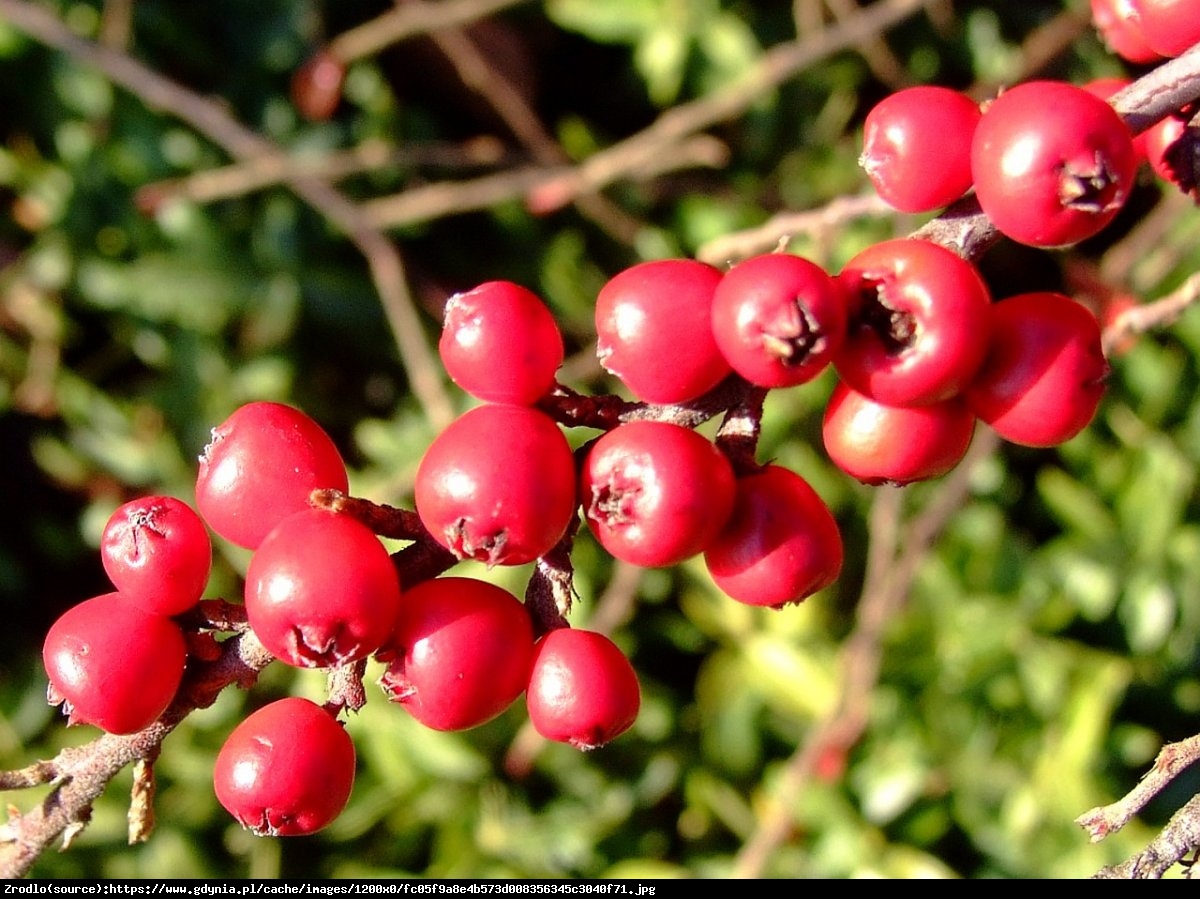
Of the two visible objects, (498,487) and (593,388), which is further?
(593,388)

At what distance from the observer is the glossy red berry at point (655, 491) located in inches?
44.6

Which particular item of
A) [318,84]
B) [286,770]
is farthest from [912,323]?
[318,84]

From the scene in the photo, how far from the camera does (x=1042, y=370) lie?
123 centimetres

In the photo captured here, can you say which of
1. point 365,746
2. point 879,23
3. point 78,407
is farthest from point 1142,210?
point 78,407

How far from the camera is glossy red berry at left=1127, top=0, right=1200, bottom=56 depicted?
1.31 metres

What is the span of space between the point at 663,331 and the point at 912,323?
0.26 m

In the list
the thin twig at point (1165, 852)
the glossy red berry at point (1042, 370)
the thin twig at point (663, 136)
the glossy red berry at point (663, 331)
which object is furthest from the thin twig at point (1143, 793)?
the thin twig at point (663, 136)

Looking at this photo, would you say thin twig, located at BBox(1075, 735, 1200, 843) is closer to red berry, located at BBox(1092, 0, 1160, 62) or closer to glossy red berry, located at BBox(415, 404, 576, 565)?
glossy red berry, located at BBox(415, 404, 576, 565)

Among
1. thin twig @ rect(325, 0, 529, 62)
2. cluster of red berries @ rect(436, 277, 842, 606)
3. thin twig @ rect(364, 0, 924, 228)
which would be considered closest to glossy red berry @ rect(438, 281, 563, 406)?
cluster of red berries @ rect(436, 277, 842, 606)

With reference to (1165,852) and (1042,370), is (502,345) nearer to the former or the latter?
(1042,370)

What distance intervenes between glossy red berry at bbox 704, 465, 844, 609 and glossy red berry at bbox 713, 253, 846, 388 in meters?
0.16

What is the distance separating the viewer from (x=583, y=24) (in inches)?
135

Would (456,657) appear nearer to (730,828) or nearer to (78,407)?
(730,828)

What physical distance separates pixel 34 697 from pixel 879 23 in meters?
3.08
